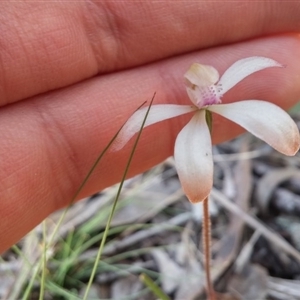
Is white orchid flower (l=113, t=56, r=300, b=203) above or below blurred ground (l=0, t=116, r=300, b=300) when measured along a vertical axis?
above

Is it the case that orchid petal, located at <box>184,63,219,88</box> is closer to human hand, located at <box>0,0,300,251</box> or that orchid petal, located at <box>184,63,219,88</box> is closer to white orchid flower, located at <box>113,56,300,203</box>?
white orchid flower, located at <box>113,56,300,203</box>

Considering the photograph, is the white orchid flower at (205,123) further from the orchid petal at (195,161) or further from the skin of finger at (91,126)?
the skin of finger at (91,126)

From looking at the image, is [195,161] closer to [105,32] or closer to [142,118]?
[142,118]

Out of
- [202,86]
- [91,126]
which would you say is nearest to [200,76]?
[202,86]

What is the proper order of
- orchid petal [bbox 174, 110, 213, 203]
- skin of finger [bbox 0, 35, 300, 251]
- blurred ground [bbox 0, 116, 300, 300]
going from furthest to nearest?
blurred ground [bbox 0, 116, 300, 300] → skin of finger [bbox 0, 35, 300, 251] → orchid petal [bbox 174, 110, 213, 203]

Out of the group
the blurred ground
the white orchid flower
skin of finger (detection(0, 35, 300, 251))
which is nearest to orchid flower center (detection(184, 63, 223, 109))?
the white orchid flower

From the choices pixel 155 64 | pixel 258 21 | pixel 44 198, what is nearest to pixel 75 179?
pixel 44 198
